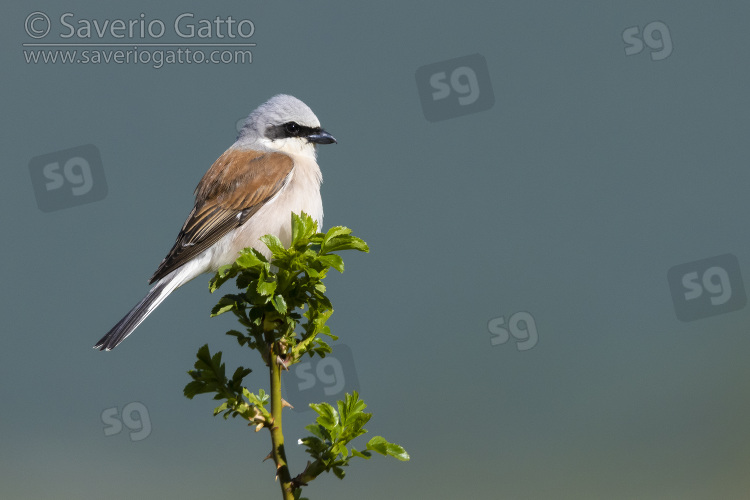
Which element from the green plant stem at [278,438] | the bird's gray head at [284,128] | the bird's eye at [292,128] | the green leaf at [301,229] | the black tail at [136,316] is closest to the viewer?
the green plant stem at [278,438]

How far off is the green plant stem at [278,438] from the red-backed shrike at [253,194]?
1.49 metres

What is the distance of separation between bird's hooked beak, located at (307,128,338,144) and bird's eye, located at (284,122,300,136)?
0.20 feet

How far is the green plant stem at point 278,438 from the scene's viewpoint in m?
1.13

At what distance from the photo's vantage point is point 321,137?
3.22 m

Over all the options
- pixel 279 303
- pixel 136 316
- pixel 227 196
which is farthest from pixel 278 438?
pixel 227 196

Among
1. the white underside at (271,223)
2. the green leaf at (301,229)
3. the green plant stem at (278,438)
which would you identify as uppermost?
the white underside at (271,223)

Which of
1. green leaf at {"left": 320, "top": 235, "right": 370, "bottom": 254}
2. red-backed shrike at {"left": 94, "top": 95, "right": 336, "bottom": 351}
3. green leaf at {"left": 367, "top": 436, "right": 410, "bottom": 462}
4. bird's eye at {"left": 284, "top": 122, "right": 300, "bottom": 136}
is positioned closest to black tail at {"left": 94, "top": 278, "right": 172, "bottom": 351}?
red-backed shrike at {"left": 94, "top": 95, "right": 336, "bottom": 351}

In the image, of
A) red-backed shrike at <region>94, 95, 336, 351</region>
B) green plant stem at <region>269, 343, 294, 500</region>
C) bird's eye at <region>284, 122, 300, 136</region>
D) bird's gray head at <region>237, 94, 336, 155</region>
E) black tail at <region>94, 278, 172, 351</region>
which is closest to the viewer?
green plant stem at <region>269, 343, 294, 500</region>

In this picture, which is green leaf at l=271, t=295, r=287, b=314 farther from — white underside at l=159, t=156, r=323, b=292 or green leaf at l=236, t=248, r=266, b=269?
white underside at l=159, t=156, r=323, b=292

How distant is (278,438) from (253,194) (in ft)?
6.51

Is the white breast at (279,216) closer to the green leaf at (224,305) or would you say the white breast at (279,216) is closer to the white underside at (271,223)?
the white underside at (271,223)

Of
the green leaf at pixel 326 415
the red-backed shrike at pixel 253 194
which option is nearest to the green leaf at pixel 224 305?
the green leaf at pixel 326 415

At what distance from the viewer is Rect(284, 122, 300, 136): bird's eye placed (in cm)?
327

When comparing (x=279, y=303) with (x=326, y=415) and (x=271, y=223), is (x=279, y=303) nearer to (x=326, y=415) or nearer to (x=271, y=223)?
(x=326, y=415)
